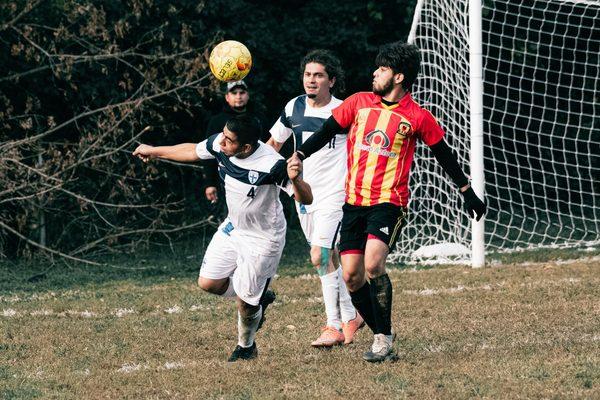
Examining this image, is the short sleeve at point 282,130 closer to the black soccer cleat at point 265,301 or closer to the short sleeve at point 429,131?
the black soccer cleat at point 265,301

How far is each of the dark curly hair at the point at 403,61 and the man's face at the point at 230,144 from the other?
0.99 m

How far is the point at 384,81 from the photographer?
6.43 m

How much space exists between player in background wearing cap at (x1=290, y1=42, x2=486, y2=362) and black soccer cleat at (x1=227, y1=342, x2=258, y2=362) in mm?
708

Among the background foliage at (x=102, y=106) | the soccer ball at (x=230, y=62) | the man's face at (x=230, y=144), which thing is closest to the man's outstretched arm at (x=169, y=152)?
the man's face at (x=230, y=144)

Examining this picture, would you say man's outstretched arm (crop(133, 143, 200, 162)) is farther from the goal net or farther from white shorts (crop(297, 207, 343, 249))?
the goal net

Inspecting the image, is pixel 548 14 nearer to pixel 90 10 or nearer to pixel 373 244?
pixel 90 10

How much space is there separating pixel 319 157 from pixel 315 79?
0.55 m

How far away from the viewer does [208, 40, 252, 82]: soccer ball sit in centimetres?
757

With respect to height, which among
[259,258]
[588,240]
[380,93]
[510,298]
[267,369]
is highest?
[380,93]

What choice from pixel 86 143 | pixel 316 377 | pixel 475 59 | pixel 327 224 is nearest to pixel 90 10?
pixel 86 143

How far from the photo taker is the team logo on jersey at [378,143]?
6.34 m

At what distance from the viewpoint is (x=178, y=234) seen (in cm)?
1355

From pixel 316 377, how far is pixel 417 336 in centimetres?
140

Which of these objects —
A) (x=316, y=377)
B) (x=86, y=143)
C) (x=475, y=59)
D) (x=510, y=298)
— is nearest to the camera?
(x=316, y=377)
